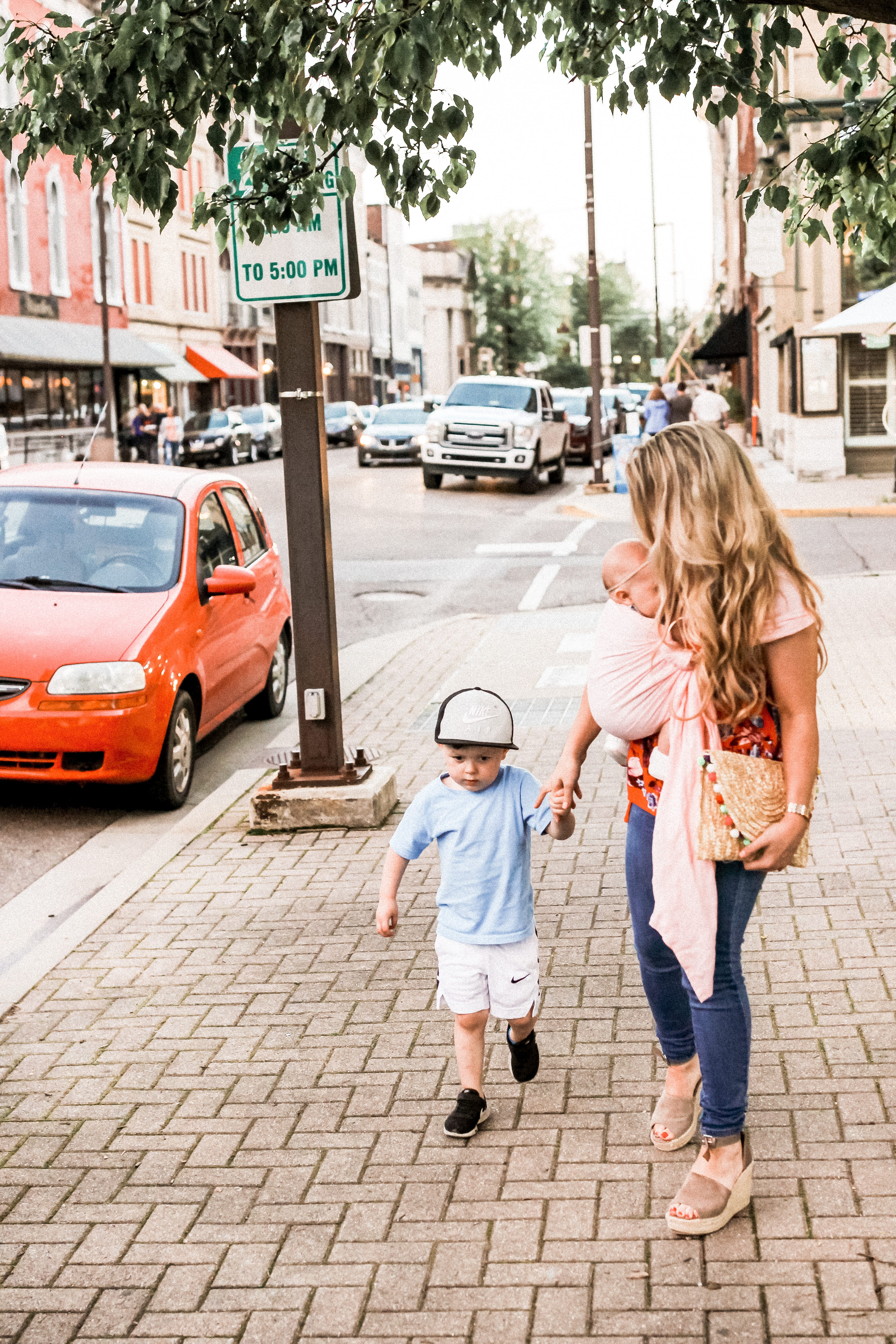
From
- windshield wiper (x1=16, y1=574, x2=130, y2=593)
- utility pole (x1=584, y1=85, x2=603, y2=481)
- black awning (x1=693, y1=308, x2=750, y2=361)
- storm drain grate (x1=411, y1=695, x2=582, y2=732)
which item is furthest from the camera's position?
black awning (x1=693, y1=308, x2=750, y2=361)

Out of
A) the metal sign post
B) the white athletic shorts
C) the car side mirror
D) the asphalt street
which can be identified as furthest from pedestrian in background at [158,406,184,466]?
the white athletic shorts

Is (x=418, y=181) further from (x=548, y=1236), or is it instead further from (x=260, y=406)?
(x=260, y=406)

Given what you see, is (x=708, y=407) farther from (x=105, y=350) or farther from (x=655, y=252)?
(x=655, y=252)

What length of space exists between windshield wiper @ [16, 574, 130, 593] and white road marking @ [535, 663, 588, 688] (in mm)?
3159

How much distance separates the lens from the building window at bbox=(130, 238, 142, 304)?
56.7 m

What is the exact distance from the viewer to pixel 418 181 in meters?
5.59

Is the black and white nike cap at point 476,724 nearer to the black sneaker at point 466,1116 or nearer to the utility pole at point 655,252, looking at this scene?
the black sneaker at point 466,1116

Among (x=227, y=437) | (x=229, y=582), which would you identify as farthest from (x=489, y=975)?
(x=227, y=437)

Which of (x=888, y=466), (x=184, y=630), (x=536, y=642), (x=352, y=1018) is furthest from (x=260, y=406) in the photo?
(x=352, y=1018)

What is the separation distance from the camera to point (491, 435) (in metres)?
28.8

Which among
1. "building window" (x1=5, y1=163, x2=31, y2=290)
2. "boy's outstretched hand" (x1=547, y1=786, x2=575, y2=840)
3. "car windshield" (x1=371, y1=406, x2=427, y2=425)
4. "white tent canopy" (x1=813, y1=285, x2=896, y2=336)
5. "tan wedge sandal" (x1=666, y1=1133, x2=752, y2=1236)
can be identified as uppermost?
"building window" (x1=5, y1=163, x2=31, y2=290)

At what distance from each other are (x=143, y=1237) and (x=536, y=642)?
874 cm

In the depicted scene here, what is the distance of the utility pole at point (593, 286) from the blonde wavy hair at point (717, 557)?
25.9 m

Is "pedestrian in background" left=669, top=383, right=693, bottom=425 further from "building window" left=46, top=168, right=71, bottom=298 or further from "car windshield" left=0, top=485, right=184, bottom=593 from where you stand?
"building window" left=46, top=168, right=71, bottom=298
